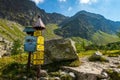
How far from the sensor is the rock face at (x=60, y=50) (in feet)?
96.3

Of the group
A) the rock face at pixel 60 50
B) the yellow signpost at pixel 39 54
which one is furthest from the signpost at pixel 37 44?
the rock face at pixel 60 50

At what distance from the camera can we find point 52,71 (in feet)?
89.1

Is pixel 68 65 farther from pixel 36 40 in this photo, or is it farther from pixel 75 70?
pixel 36 40

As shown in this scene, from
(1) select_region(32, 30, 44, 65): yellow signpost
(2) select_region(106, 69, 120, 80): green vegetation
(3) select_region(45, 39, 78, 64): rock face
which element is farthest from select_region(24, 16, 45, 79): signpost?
(2) select_region(106, 69, 120, 80): green vegetation

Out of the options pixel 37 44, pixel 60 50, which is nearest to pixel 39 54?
pixel 37 44

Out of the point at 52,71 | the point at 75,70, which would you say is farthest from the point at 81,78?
the point at 52,71

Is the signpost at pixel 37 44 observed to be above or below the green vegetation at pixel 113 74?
above

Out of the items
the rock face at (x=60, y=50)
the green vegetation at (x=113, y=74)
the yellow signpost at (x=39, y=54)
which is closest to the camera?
the yellow signpost at (x=39, y=54)

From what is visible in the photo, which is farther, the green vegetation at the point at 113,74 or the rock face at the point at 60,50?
the rock face at the point at 60,50

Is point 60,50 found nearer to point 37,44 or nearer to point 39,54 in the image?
point 37,44

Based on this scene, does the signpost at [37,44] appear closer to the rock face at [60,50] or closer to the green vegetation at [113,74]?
the rock face at [60,50]

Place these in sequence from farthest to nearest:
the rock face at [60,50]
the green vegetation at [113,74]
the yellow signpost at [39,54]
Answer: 1. the rock face at [60,50]
2. the green vegetation at [113,74]
3. the yellow signpost at [39,54]

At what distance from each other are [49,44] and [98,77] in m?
7.31

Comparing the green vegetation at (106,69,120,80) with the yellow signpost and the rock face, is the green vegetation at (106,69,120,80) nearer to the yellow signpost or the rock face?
the rock face
